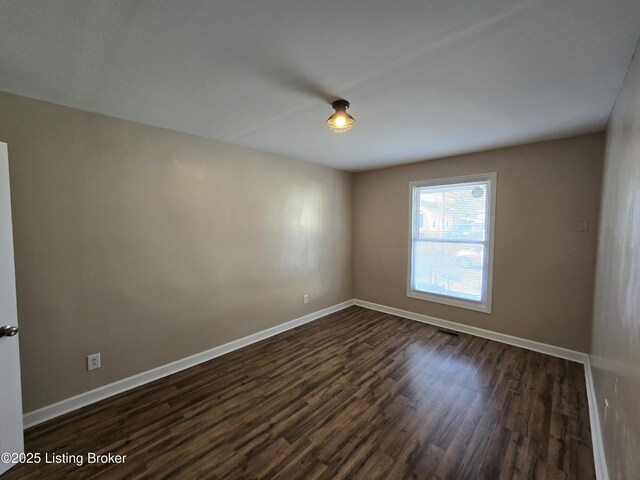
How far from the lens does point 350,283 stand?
15.7ft

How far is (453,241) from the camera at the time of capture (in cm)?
367

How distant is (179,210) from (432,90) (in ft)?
8.09

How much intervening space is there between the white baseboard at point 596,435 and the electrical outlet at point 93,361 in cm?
356

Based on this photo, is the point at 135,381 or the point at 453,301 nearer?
the point at 135,381

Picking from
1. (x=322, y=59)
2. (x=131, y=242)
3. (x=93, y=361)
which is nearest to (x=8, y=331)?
(x=93, y=361)

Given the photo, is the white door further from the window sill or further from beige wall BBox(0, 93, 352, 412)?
the window sill

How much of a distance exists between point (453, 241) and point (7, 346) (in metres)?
4.37

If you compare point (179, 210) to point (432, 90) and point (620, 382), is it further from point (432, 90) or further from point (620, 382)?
point (620, 382)

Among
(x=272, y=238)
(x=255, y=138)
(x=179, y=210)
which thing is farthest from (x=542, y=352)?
(x=179, y=210)

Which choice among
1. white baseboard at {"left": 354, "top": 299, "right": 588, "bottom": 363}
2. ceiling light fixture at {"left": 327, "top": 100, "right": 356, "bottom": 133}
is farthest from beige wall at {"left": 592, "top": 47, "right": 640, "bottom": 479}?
ceiling light fixture at {"left": 327, "top": 100, "right": 356, "bottom": 133}

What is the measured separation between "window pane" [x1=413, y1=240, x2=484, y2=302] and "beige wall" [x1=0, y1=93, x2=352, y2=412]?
2.02 m

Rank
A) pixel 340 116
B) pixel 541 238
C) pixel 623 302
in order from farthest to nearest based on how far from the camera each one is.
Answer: pixel 541 238, pixel 340 116, pixel 623 302

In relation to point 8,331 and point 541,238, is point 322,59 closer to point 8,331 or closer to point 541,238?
point 8,331

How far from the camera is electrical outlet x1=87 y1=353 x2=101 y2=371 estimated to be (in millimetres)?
2146
